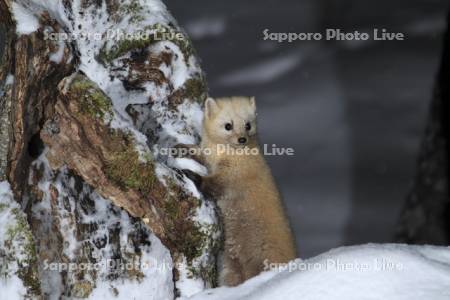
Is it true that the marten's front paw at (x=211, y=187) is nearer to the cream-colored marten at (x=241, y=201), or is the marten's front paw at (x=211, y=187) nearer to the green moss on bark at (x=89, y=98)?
the cream-colored marten at (x=241, y=201)

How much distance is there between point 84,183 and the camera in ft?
18.9

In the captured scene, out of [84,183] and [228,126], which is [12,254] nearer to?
[84,183]

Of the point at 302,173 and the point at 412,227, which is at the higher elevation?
the point at 302,173

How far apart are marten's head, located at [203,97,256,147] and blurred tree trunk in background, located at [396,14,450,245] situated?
3.64 m

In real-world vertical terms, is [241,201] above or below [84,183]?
below

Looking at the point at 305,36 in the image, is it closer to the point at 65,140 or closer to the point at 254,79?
the point at 254,79

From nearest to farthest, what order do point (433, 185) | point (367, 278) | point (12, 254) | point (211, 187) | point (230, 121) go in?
point (367, 278), point (12, 254), point (211, 187), point (230, 121), point (433, 185)

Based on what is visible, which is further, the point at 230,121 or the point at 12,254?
the point at 230,121

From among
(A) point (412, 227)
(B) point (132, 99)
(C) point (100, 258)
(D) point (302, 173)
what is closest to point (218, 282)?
(C) point (100, 258)

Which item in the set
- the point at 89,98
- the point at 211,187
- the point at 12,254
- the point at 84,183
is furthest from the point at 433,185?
the point at 12,254

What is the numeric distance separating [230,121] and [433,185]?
13.8 ft

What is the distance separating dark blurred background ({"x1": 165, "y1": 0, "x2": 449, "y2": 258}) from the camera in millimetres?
16125

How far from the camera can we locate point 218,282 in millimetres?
5969

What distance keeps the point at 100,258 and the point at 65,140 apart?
2.95ft
